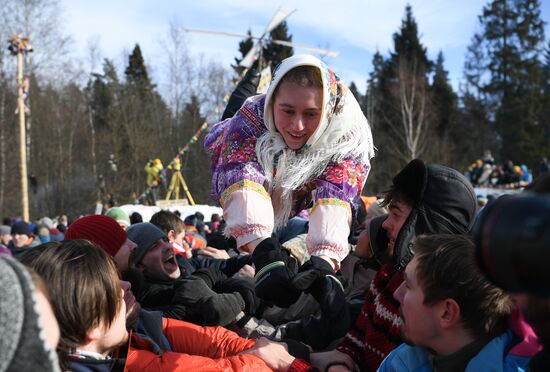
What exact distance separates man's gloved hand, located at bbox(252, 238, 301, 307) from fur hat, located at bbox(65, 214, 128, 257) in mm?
1059

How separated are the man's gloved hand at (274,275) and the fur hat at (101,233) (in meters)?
1.06

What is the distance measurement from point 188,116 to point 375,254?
27321mm

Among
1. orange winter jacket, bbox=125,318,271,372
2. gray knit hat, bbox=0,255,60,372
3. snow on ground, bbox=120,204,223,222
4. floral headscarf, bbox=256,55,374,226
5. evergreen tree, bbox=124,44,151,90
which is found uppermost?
evergreen tree, bbox=124,44,151,90

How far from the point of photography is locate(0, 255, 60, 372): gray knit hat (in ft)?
2.99

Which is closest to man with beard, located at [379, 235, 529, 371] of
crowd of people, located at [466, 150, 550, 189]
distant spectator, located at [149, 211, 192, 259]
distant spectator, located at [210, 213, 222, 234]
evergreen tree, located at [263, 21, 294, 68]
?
distant spectator, located at [149, 211, 192, 259]

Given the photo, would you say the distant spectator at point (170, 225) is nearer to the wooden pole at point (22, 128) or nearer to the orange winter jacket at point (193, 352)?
the orange winter jacket at point (193, 352)

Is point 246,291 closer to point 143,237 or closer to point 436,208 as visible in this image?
point 143,237

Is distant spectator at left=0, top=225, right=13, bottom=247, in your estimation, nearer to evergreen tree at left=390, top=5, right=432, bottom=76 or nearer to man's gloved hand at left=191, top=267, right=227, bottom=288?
man's gloved hand at left=191, top=267, right=227, bottom=288

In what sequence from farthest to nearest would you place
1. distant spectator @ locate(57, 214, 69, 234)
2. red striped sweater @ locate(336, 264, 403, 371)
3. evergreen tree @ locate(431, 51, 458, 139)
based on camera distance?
1. evergreen tree @ locate(431, 51, 458, 139)
2. distant spectator @ locate(57, 214, 69, 234)
3. red striped sweater @ locate(336, 264, 403, 371)

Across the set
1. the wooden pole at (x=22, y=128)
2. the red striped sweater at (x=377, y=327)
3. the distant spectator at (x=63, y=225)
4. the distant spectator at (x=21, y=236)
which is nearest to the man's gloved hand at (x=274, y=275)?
the red striped sweater at (x=377, y=327)

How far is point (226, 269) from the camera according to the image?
333 centimetres

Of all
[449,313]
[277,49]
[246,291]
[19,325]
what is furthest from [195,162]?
[19,325]

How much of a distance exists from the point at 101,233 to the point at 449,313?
189cm

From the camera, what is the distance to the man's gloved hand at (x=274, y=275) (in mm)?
1898
